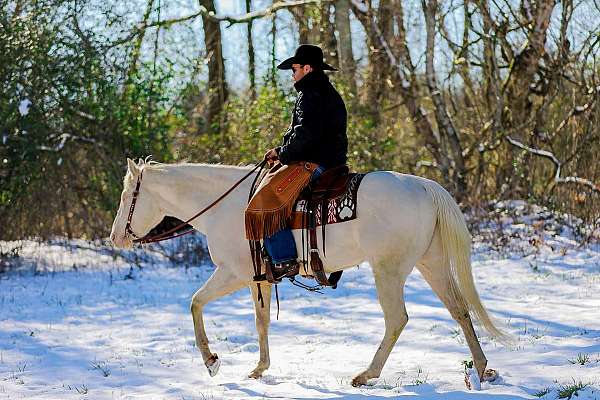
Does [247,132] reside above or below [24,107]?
below

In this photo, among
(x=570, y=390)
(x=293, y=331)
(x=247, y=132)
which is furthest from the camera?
(x=247, y=132)

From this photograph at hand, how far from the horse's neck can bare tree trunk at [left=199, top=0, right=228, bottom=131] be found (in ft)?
37.2

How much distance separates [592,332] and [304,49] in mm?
3450

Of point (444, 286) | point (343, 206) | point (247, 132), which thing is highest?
point (247, 132)

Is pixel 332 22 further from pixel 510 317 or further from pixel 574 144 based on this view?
pixel 510 317

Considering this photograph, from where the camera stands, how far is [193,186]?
22.9 ft

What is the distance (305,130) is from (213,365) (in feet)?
6.17

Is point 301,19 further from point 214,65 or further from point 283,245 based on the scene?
point 283,245

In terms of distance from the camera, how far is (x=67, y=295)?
11.2 m

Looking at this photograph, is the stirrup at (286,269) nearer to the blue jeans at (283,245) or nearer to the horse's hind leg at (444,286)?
the blue jeans at (283,245)

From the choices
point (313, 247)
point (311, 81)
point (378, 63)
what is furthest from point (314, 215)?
point (378, 63)

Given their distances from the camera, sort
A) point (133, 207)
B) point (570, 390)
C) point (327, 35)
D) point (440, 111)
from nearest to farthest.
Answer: point (570, 390) → point (133, 207) → point (440, 111) → point (327, 35)

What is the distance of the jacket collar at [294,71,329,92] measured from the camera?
6445 millimetres

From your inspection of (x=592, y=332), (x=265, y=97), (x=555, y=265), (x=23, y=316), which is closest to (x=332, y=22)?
(x=265, y=97)
